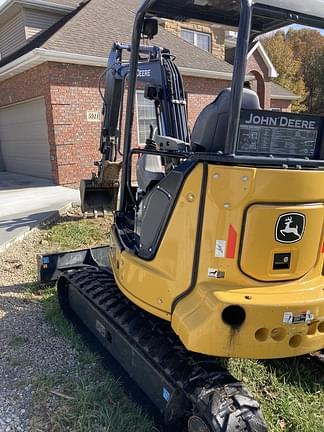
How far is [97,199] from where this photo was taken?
311 inches

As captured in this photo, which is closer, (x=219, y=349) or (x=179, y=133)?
(x=219, y=349)

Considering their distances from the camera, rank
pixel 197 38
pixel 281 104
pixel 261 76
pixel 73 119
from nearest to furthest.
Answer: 1. pixel 73 119
2. pixel 197 38
3. pixel 261 76
4. pixel 281 104

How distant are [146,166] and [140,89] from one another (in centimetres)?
941

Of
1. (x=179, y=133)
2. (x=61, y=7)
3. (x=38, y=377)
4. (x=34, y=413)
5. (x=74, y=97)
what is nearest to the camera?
(x=34, y=413)

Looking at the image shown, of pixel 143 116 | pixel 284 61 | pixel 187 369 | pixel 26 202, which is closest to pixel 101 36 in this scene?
pixel 143 116

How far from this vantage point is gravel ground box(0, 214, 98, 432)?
9.59ft

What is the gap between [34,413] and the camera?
2934mm

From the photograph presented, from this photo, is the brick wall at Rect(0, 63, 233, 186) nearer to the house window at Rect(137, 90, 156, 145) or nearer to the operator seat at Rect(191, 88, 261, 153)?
the house window at Rect(137, 90, 156, 145)

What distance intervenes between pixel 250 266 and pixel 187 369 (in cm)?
77

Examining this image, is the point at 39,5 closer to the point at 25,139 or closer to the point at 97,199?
the point at 25,139

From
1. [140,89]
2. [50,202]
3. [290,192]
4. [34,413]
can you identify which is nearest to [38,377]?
[34,413]

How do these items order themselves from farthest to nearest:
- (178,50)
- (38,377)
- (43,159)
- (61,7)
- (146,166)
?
(178,50) < (61,7) < (43,159) < (146,166) < (38,377)

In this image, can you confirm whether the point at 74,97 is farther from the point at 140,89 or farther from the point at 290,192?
the point at 290,192

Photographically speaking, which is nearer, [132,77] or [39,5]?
[132,77]
